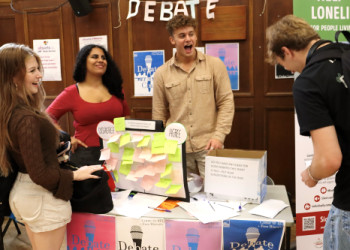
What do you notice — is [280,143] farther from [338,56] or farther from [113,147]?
[338,56]

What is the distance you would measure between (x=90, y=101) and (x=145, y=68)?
114 cm

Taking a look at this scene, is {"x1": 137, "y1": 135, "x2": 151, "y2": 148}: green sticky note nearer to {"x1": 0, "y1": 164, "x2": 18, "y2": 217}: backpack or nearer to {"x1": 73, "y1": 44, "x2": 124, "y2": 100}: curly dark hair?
{"x1": 0, "y1": 164, "x2": 18, "y2": 217}: backpack

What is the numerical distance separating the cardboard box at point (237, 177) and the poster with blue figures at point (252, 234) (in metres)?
0.20

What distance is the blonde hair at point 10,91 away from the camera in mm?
1429

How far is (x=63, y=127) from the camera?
3.66 meters

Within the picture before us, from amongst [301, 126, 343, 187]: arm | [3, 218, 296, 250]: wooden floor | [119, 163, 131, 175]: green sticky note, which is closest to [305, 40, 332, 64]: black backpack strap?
[301, 126, 343, 187]: arm

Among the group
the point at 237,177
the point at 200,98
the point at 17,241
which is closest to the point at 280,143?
the point at 200,98

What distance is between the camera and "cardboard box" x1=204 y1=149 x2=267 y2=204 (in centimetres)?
166

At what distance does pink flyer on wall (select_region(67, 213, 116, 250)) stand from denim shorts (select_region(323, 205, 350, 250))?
3.17 ft

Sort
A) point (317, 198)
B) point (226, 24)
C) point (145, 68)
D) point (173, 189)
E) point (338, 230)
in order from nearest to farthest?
point (338, 230) → point (173, 189) → point (317, 198) → point (226, 24) → point (145, 68)

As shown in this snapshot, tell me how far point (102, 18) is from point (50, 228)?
2.41m

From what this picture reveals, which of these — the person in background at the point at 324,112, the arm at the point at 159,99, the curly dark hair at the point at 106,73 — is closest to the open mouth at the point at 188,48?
the arm at the point at 159,99

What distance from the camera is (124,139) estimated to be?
183 cm

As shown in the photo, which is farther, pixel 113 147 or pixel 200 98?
pixel 200 98
